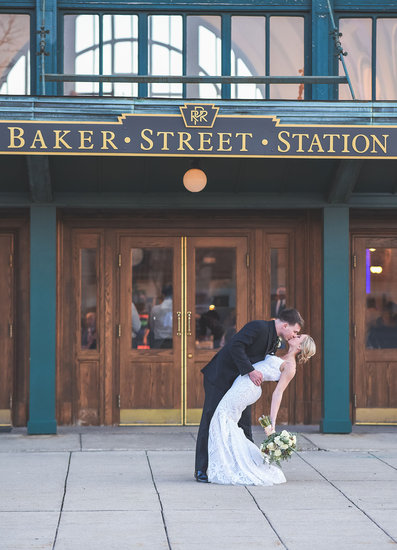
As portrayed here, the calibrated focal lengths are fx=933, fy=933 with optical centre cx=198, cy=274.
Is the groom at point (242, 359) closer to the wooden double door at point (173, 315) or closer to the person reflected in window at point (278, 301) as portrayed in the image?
the wooden double door at point (173, 315)

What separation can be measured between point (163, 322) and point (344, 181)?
2.90 metres

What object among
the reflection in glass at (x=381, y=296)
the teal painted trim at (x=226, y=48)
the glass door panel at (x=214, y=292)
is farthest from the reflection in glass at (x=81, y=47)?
the reflection in glass at (x=381, y=296)

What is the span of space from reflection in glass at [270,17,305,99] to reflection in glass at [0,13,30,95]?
9.88 ft

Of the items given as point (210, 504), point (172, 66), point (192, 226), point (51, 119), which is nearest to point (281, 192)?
point (192, 226)

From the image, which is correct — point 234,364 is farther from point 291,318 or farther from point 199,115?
point 199,115

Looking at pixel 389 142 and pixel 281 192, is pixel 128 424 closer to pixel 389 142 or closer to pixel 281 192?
pixel 281 192

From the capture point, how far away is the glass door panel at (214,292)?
1191 cm

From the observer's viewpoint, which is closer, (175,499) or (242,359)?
(175,499)

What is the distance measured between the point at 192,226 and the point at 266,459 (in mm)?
4405

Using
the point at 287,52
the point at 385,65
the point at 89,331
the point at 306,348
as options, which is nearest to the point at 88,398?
the point at 89,331

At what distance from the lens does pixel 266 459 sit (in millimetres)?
8180

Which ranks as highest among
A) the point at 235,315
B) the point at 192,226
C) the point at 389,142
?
the point at 389,142

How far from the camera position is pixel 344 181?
11.0 meters

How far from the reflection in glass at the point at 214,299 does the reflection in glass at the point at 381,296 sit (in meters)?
1.76
